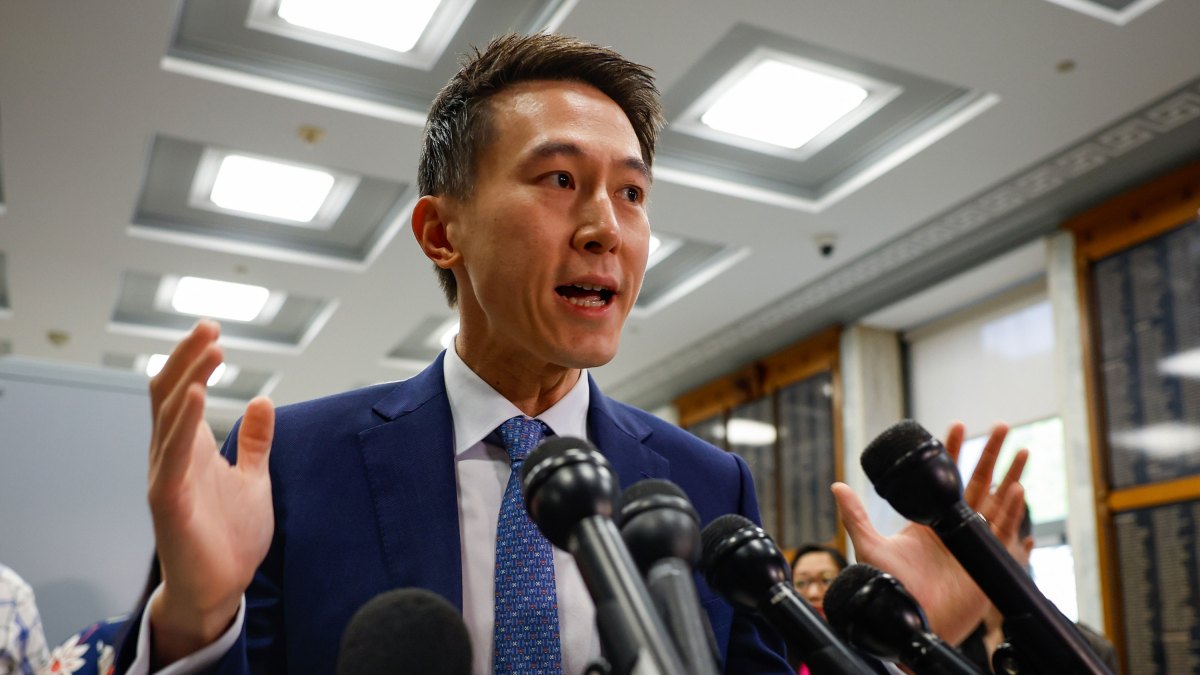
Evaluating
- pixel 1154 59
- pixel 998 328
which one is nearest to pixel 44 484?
pixel 1154 59

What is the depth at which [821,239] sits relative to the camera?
7426 mm

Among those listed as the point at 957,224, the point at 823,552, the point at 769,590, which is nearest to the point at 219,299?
the point at 957,224

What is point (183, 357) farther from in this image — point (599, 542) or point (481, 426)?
point (481, 426)

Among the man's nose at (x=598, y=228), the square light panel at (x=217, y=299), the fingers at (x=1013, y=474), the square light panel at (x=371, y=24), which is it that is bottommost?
the fingers at (x=1013, y=474)

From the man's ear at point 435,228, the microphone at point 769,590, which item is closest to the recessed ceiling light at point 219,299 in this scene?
the man's ear at point 435,228

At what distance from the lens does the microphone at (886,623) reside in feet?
2.31

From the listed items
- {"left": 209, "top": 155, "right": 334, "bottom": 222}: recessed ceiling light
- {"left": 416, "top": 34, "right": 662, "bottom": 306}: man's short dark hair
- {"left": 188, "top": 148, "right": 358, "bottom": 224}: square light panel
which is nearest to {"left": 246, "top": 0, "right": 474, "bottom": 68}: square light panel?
{"left": 188, "top": 148, "right": 358, "bottom": 224}: square light panel

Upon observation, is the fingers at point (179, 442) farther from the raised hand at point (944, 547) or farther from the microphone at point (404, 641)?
the raised hand at point (944, 547)

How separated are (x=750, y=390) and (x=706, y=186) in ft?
11.6

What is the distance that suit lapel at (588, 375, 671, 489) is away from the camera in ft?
4.19

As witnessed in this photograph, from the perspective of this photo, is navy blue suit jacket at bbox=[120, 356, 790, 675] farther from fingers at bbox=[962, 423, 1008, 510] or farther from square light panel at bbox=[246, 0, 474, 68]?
square light panel at bbox=[246, 0, 474, 68]

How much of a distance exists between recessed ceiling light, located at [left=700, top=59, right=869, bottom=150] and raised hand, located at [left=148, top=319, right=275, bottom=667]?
→ 5.06 m

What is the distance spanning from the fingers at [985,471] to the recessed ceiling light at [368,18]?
4718mm

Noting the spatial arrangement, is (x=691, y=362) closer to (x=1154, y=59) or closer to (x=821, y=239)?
(x=821, y=239)
